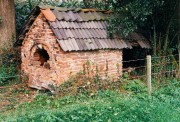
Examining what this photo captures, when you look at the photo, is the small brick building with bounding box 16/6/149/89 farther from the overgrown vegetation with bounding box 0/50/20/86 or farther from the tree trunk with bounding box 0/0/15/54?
the tree trunk with bounding box 0/0/15/54

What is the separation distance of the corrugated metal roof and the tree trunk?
3.63 metres

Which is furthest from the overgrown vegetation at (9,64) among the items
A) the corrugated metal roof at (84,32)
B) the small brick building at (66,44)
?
the corrugated metal roof at (84,32)

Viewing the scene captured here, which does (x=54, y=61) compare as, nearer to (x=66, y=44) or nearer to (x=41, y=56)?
(x=66, y=44)

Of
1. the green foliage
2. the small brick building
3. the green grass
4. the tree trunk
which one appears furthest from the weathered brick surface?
the tree trunk

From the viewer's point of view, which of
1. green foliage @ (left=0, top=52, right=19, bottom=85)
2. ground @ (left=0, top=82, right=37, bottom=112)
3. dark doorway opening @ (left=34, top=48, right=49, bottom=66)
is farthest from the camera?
green foliage @ (left=0, top=52, right=19, bottom=85)

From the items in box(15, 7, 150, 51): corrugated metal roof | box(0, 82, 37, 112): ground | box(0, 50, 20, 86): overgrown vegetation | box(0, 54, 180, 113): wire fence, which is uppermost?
box(15, 7, 150, 51): corrugated metal roof

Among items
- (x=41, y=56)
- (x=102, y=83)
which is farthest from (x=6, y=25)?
(x=102, y=83)

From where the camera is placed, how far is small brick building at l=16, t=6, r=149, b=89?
9586 mm

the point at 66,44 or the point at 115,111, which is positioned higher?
the point at 66,44

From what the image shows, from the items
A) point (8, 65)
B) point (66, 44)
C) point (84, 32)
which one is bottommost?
point (8, 65)

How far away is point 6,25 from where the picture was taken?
13.0m

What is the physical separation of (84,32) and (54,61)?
4.72 ft

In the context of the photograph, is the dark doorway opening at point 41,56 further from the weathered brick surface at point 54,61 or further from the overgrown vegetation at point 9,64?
the overgrown vegetation at point 9,64

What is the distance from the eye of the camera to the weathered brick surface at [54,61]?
960 centimetres
